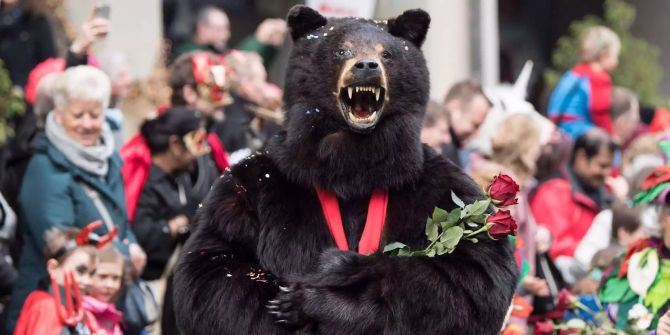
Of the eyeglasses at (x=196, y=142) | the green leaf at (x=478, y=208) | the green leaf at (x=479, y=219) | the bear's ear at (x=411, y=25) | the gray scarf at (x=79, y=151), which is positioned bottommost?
the eyeglasses at (x=196, y=142)

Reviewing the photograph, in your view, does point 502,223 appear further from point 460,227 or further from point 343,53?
point 343,53

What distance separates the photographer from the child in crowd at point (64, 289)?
21.4ft

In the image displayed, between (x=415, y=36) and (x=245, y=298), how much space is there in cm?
114

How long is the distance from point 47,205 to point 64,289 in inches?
24.2

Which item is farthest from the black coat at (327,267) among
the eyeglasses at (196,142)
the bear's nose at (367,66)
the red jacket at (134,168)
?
the eyeglasses at (196,142)

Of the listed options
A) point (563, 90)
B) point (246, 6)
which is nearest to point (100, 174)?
point (563, 90)

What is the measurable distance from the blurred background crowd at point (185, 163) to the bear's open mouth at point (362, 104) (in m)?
1.26

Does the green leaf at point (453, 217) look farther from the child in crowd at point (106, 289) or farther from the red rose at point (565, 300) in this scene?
the red rose at point (565, 300)

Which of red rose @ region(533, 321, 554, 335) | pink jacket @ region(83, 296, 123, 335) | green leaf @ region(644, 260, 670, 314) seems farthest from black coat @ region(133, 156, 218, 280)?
green leaf @ region(644, 260, 670, 314)

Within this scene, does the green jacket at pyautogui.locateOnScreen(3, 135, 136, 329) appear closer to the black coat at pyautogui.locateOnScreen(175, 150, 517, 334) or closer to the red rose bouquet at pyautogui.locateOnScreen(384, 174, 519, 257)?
the black coat at pyautogui.locateOnScreen(175, 150, 517, 334)

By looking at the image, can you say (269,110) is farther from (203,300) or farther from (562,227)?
(203,300)

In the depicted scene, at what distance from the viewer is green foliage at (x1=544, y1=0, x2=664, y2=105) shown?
14.4m

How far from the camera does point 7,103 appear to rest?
8828mm

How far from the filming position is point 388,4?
1238cm
